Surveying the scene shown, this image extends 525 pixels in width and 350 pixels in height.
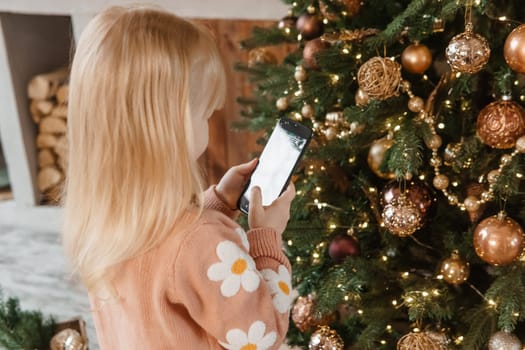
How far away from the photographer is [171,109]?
749 mm

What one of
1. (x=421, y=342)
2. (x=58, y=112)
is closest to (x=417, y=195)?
(x=421, y=342)

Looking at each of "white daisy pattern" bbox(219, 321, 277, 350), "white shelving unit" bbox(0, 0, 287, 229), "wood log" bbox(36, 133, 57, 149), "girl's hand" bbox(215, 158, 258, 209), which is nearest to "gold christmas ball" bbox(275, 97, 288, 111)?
"girl's hand" bbox(215, 158, 258, 209)

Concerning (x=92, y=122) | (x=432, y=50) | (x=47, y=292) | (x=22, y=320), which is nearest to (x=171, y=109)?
(x=92, y=122)

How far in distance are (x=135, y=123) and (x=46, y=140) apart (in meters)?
1.94

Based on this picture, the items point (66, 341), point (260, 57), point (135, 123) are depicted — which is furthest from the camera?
point (260, 57)

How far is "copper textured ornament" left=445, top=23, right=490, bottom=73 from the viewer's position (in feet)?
3.18

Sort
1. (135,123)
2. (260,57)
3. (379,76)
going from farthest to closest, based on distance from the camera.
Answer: (260,57) < (379,76) < (135,123)

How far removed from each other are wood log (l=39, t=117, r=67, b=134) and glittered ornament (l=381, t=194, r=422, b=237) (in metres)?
1.77

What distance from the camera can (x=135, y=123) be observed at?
0.75 m

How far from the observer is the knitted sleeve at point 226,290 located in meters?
0.74

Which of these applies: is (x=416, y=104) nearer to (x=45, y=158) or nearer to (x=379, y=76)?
(x=379, y=76)

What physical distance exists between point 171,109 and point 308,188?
59 centimetres

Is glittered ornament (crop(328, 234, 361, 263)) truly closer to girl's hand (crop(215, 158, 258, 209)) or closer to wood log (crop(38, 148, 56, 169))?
girl's hand (crop(215, 158, 258, 209))

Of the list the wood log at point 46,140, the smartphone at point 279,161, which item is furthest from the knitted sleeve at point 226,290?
the wood log at point 46,140
